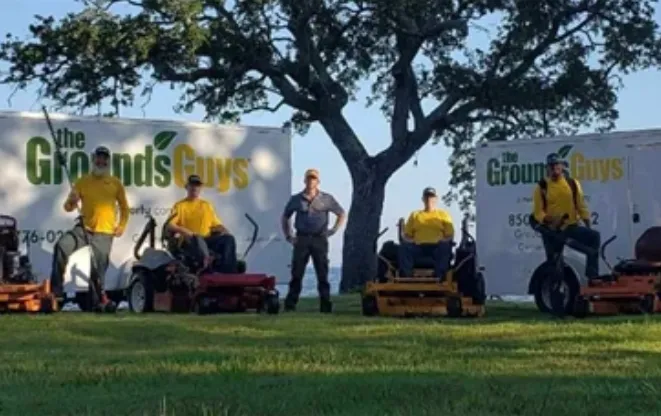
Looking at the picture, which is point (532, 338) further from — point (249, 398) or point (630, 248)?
point (630, 248)

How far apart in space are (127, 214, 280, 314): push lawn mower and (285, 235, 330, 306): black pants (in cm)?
41

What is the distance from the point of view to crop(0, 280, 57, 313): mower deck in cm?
1677

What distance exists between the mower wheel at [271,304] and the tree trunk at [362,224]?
13.6m

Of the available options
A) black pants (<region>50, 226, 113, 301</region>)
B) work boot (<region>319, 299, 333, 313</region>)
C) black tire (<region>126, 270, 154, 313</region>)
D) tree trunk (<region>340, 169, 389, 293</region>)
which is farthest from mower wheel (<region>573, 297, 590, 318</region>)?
tree trunk (<region>340, 169, 389, 293</region>)

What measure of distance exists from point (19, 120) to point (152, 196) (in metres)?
2.36

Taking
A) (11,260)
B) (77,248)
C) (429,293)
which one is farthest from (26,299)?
(429,293)

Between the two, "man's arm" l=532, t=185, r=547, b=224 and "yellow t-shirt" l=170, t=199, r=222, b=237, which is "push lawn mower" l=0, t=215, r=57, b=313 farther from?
"man's arm" l=532, t=185, r=547, b=224

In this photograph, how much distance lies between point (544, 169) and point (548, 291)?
3604mm

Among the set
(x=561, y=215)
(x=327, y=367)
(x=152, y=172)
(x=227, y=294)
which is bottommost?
(x=327, y=367)

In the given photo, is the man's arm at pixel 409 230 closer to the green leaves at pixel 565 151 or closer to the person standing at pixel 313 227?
the person standing at pixel 313 227

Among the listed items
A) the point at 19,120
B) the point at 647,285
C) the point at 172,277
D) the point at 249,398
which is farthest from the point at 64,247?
the point at 249,398

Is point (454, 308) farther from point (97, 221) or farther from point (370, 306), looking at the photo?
point (97, 221)

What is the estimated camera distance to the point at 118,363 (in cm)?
1015

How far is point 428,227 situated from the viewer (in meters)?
17.9
